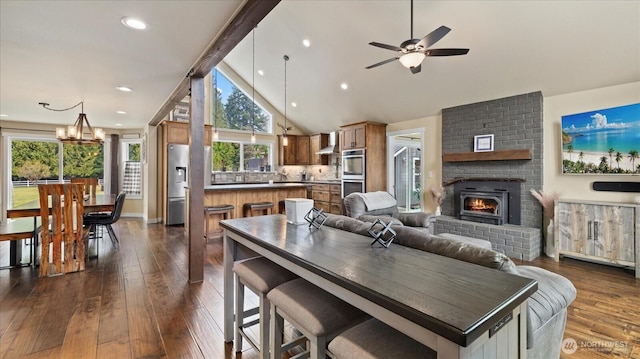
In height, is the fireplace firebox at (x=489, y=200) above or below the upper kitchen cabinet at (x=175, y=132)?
below

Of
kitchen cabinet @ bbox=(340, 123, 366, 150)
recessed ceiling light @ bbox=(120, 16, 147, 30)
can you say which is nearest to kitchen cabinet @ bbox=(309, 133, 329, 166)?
kitchen cabinet @ bbox=(340, 123, 366, 150)

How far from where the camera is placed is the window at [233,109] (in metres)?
8.07

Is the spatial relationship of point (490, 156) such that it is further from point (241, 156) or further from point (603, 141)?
point (241, 156)

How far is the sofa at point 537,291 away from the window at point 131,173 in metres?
7.95

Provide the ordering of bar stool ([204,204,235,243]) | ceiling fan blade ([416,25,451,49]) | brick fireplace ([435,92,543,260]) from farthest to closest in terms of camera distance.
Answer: bar stool ([204,204,235,243]) → brick fireplace ([435,92,543,260]) → ceiling fan blade ([416,25,451,49])

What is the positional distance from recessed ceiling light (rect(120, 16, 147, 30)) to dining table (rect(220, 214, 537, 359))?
202 centimetres

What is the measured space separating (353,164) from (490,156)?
9.61 feet

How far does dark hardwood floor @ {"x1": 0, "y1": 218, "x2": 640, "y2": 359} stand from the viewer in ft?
6.63

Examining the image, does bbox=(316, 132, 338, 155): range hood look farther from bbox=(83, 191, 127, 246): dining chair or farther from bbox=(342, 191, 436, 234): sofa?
bbox=(83, 191, 127, 246): dining chair

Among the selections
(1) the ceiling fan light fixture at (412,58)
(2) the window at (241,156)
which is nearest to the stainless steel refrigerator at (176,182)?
(2) the window at (241,156)

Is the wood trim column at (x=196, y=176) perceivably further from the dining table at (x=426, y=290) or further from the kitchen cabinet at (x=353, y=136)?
the kitchen cabinet at (x=353, y=136)

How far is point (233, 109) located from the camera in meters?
8.30

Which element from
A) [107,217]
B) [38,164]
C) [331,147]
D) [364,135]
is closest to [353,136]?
[364,135]

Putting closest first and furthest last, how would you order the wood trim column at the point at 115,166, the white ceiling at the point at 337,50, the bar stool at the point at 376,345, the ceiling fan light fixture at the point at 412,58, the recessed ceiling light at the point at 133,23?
the bar stool at the point at 376,345
the recessed ceiling light at the point at 133,23
the white ceiling at the point at 337,50
the ceiling fan light fixture at the point at 412,58
the wood trim column at the point at 115,166
